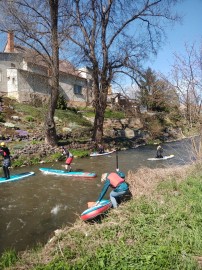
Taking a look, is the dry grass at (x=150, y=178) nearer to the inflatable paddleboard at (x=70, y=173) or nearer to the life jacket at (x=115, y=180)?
Result: the life jacket at (x=115, y=180)

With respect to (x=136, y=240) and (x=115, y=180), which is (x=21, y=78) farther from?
(x=136, y=240)

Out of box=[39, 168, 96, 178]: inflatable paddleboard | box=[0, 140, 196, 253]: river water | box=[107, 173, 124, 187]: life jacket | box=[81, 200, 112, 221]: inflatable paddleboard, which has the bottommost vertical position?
box=[0, 140, 196, 253]: river water

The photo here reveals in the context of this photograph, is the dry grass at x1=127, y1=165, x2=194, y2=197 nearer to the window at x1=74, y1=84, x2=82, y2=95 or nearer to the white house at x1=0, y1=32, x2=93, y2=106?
the white house at x1=0, y1=32, x2=93, y2=106

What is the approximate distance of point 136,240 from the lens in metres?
5.64

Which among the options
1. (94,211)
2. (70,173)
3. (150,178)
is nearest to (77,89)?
(70,173)

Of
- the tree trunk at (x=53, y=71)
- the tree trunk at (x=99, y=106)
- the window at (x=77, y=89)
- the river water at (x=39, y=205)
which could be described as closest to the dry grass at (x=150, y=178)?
the river water at (x=39, y=205)

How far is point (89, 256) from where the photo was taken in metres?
5.12

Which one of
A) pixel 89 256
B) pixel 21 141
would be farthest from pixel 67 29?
pixel 89 256

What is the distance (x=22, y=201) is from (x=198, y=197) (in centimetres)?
667

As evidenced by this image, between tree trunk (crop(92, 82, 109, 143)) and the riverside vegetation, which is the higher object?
tree trunk (crop(92, 82, 109, 143))

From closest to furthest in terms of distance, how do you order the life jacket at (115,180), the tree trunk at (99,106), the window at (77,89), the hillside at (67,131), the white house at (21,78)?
1. the life jacket at (115,180)
2. the hillside at (67,131)
3. the tree trunk at (99,106)
4. the white house at (21,78)
5. the window at (77,89)

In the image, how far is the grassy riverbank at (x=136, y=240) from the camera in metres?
4.82

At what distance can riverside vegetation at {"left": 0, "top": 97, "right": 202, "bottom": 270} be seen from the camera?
482 cm

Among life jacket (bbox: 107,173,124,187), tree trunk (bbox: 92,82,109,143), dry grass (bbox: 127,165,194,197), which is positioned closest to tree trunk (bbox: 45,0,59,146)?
tree trunk (bbox: 92,82,109,143)
